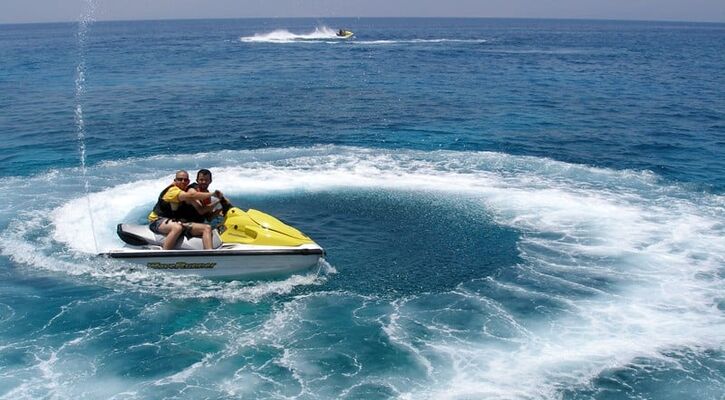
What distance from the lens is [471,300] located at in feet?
39.9

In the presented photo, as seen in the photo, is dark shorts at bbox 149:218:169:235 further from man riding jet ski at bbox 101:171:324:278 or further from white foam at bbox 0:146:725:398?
white foam at bbox 0:146:725:398

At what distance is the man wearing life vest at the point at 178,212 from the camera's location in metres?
12.2

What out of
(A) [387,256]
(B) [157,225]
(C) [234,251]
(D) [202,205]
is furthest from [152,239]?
(A) [387,256]

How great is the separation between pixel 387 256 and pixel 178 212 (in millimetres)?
4337

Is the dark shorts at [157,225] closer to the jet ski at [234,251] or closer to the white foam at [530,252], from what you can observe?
the jet ski at [234,251]

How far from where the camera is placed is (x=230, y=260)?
40.7 ft

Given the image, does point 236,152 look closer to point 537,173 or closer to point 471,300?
point 537,173

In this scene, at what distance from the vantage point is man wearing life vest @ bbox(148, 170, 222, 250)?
12.2 metres

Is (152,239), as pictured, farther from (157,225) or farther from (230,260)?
(230,260)

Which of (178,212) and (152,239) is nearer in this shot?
(178,212)

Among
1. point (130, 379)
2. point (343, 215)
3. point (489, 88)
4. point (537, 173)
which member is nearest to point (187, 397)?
point (130, 379)

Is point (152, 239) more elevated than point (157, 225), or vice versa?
point (157, 225)

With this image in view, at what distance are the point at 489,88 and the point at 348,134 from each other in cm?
1623

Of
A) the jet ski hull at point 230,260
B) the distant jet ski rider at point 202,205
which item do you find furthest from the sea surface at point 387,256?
the distant jet ski rider at point 202,205
